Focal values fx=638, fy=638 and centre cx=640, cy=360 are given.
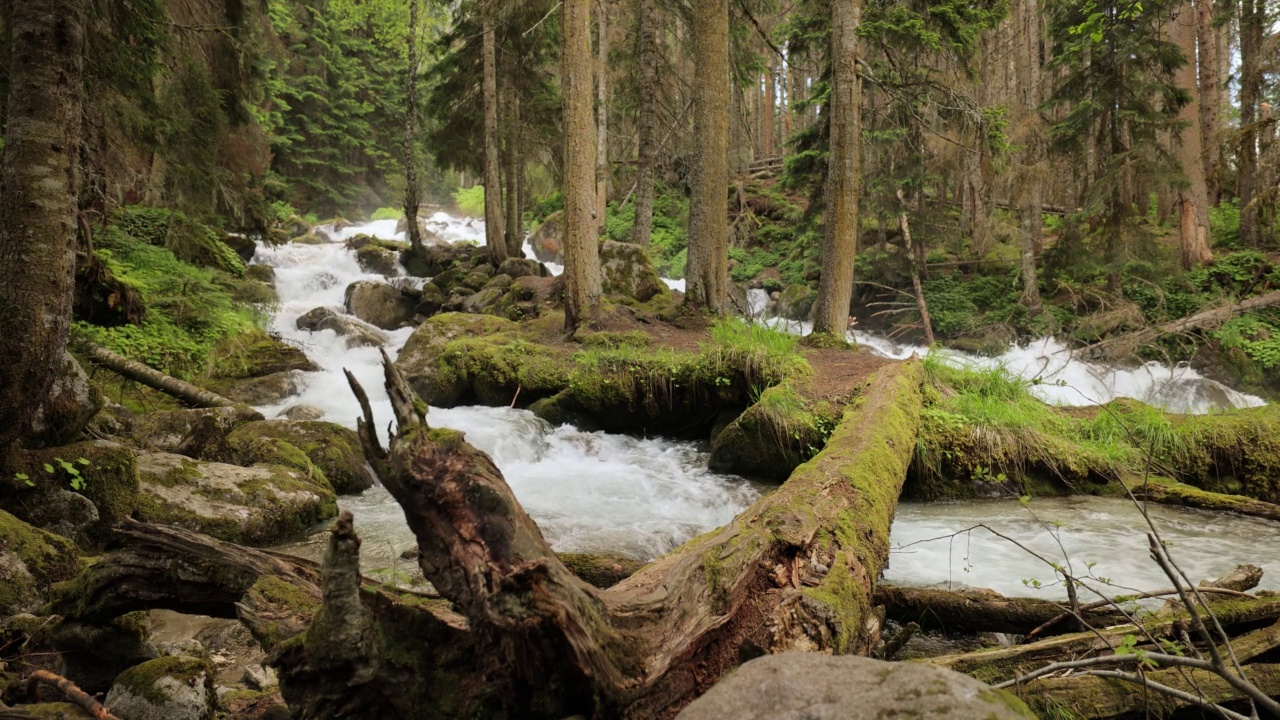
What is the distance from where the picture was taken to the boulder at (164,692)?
238cm

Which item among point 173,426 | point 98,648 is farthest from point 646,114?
point 98,648

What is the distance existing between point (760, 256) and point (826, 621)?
2038 cm

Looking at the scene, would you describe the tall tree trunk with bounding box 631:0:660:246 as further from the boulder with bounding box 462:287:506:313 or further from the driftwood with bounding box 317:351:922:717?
the driftwood with bounding box 317:351:922:717

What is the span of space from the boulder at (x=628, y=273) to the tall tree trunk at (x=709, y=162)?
5.97ft

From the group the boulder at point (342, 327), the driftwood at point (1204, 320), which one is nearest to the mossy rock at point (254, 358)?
the boulder at point (342, 327)

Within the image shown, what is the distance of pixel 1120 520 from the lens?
580cm

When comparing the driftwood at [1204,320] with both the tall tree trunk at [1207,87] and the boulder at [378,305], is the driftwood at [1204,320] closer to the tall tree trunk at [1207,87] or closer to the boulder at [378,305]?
the tall tree trunk at [1207,87]

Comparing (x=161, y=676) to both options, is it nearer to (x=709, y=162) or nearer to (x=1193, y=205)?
(x=709, y=162)

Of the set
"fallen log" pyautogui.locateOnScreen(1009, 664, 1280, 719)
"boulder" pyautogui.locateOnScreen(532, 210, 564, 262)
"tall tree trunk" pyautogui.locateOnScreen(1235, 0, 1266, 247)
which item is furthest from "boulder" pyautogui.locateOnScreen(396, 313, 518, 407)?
"tall tree trunk" pyautogui.locateOnScreen(1235, 0, 1266, 247)

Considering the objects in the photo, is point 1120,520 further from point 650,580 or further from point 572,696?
point 572,696

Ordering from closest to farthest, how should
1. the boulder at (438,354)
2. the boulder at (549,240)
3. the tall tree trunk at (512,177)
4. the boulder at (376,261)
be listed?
the boulder at (438,354) < the tall tree trunk at (512,177) < the boulder at (376,261) < the boulder at (549,240)

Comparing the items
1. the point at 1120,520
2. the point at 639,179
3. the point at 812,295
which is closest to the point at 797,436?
the point at 1120,520

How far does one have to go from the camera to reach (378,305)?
672 inches

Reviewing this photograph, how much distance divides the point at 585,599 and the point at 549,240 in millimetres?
23896
